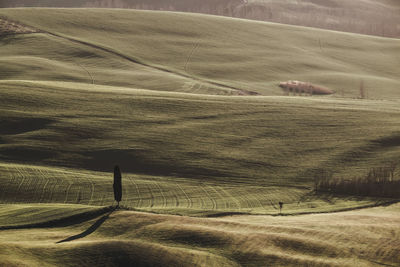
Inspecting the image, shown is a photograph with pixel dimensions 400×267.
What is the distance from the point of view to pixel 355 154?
3600cm

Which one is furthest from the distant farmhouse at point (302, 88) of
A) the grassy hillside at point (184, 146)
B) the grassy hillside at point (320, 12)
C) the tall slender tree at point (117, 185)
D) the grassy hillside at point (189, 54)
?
the grassy hillside at point (320, 12)

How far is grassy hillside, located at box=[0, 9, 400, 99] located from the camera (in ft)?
182

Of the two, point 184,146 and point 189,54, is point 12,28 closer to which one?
point 189,54

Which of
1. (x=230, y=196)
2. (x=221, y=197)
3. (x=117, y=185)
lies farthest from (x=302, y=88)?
(x=117, y=185)

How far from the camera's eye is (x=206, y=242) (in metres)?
20.7

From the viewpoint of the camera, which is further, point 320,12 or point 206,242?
point 320,12

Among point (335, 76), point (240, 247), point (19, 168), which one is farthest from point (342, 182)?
point (335, 76)

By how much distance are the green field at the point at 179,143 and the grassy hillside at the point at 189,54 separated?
29cm

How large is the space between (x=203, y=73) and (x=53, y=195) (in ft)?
109

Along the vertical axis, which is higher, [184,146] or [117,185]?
[117,185]

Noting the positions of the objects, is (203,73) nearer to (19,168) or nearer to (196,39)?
(196,39)

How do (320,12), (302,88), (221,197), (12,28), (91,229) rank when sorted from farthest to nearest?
1. (320,12)
2. (12,28)
3. (302,88)
4. (221,197)
5. (91,229)

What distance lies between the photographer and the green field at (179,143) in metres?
21.1

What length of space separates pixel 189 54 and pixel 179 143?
98.7 ft
